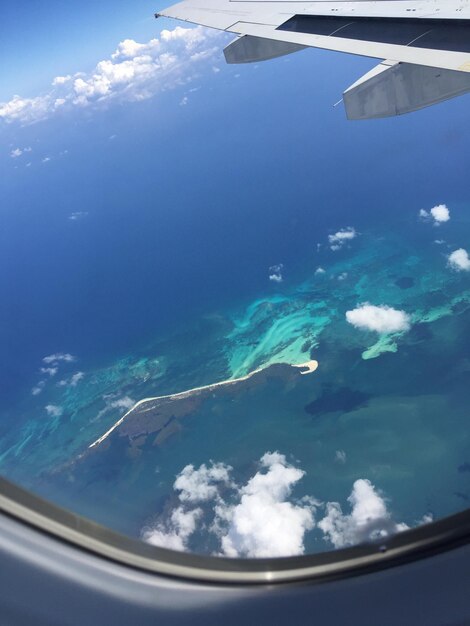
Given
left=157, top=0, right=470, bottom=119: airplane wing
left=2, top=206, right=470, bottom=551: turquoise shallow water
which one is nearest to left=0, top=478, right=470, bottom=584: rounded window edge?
left=157, top=0, right=470, bottom=119: airplane wing

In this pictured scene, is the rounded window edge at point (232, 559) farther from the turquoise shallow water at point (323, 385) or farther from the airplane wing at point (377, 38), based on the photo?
the turquoise shallow water at point (323, 385)

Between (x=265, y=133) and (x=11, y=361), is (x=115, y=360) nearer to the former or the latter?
(x=11, y=361)

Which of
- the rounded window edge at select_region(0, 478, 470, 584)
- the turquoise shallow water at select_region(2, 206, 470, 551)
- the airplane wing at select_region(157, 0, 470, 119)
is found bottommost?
the turquoise shallow water at select_region(2, 206, 470, 551)

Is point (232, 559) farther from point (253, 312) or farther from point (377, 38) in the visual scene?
point (253, 312)

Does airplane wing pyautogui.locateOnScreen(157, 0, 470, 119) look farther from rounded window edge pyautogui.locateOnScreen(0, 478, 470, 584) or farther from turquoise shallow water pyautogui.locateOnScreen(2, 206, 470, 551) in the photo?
turquoise shallow water pyautogui.locateOnScreen(2, 206, 470, 551)

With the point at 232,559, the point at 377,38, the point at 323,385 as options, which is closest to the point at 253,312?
the point at 323,385

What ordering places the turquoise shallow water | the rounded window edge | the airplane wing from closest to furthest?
the rounded window edge
the airplane wing
the turquoise shallow water

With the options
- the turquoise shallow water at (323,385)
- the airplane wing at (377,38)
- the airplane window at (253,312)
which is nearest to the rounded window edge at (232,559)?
the airplane window at (253,312)

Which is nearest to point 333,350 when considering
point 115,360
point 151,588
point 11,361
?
point 115,360
